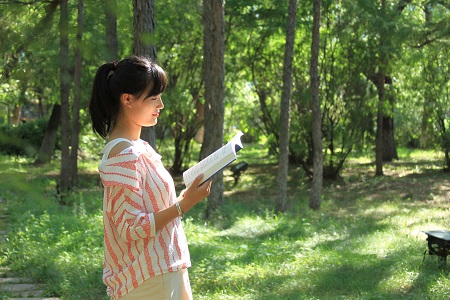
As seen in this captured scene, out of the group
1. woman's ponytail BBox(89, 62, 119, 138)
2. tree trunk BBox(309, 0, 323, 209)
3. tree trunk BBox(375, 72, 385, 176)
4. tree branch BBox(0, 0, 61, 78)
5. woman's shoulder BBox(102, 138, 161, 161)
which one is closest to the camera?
woman's shoulder BBox(102, 138, 161, 161)

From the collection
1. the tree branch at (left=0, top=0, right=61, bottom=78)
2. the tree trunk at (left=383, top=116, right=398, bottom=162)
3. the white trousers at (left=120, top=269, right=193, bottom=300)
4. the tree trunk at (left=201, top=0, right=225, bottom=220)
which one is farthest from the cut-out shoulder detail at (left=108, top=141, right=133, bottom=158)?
the tree trunk at (left=383, top=116, right=398, bottom=162)

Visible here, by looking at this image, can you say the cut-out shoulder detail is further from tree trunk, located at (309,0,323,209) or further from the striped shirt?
tree trunk, located at (309,0,323,209)

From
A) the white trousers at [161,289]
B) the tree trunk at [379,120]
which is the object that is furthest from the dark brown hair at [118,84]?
the tree trunk at [379,120]

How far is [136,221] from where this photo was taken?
287 cm

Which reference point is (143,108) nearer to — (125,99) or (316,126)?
(125,99)

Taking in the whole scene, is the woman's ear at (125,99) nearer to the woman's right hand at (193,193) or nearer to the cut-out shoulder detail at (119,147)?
the cut-out shoulder detail at (119,147)

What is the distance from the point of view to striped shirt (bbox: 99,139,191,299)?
2.90m

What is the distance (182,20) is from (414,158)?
463 inches

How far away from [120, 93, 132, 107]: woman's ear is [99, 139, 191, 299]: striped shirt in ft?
0.54

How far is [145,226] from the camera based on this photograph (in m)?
2.86

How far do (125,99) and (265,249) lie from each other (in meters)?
6.21

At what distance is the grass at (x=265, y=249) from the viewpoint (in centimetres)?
702

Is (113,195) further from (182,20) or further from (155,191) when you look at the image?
(182,20)

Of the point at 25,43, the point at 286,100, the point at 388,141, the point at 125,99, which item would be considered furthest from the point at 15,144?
the point at 388,141
